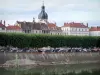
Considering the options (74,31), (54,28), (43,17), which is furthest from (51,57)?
(74,31)

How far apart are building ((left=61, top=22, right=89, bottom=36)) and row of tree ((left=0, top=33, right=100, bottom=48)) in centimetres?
2602

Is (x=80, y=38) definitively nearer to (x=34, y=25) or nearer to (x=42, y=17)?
(x=34, y=25)

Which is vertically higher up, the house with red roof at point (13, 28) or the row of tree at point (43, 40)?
the house with red roof at point (13, 28)

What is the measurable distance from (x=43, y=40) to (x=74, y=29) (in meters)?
35.0

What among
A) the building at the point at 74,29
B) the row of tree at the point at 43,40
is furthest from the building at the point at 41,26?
the row of tree at the point at 43,40

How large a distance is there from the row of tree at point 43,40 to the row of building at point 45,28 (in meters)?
20.0

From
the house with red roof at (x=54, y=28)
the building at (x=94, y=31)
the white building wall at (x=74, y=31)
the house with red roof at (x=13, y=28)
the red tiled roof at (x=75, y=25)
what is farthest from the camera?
the building at (x=94, y=31)

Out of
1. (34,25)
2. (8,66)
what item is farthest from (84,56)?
(34,25)

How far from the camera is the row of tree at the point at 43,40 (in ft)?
137

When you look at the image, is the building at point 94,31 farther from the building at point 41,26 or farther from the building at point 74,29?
the building at point 41,26

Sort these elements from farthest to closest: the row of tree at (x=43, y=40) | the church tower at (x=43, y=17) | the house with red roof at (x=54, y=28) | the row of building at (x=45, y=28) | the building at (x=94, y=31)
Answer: the building at (x=94, y=31)
the church tower at (x=43, y=17)
the house with red roof at (x=54, y=28)
the row of building at (x=45, y=28)
the row of tree at (x=43, y=40)

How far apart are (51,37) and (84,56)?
17.3ft

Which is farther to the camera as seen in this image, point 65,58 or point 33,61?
point 65,58

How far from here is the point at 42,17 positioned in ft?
252
